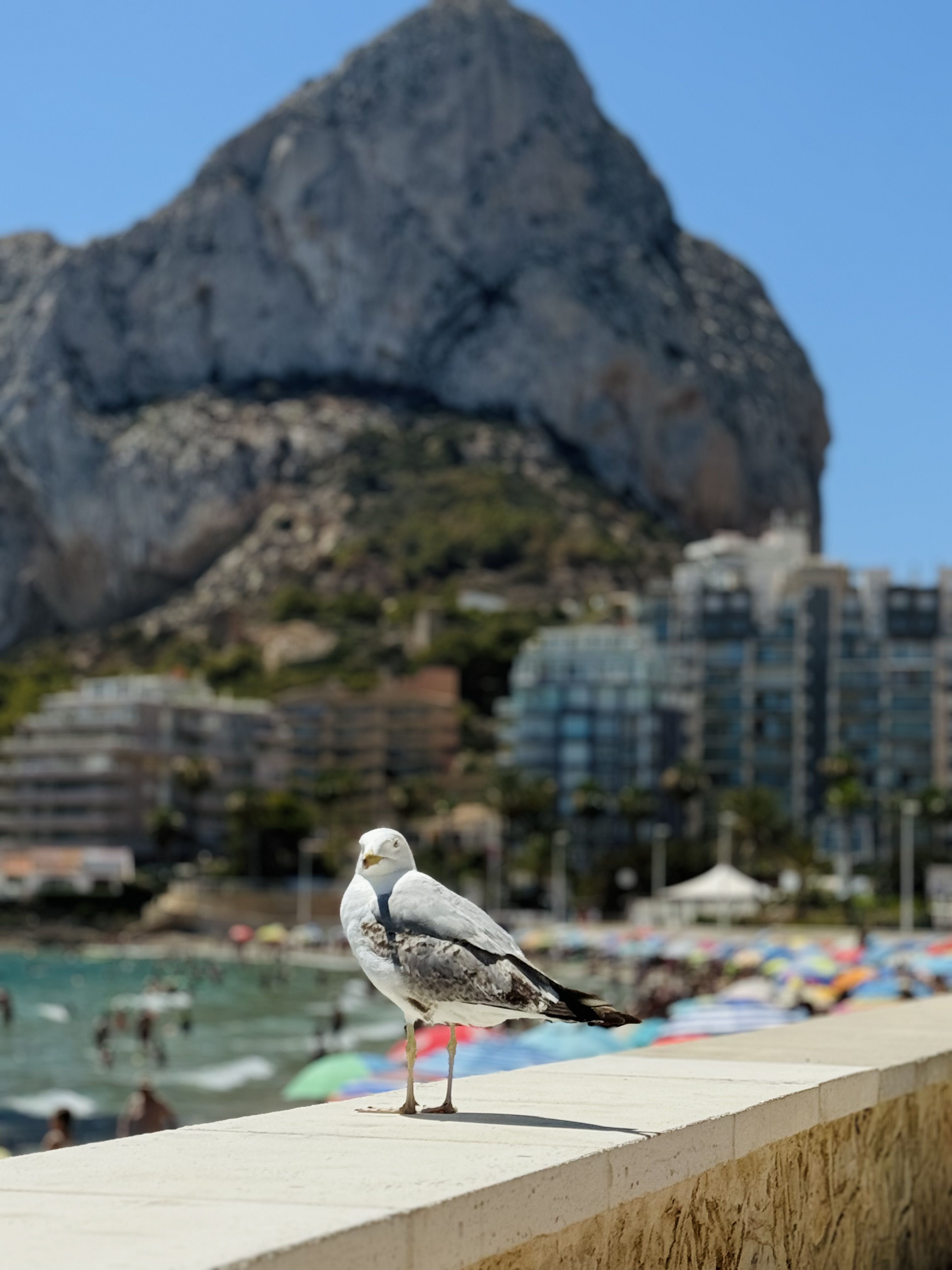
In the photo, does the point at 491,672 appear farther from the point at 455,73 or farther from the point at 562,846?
the point at 455,73

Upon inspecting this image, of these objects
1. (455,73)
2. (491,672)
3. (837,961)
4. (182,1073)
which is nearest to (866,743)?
(491,672)

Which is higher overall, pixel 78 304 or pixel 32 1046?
pixel 78 304

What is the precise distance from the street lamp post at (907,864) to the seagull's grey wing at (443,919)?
249ft

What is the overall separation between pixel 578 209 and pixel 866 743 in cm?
8515

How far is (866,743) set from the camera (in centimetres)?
11506

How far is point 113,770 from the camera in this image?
120000mm

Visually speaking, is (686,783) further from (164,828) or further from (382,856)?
(382,856)

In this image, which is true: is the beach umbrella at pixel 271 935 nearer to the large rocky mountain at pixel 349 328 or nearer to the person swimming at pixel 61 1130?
the person swimming at pixel 61 1130

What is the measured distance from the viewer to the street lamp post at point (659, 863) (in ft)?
327

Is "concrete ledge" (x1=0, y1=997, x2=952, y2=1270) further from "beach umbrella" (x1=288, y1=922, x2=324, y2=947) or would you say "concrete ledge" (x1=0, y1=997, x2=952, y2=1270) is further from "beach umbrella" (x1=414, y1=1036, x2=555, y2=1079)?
"beach umbrella" (x1=288, y1=922, x2=324, y2=947)

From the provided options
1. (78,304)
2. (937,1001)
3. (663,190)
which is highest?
(663,190)

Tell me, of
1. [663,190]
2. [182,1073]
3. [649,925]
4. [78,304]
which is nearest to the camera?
[182,1073]

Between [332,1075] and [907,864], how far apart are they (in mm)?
63549

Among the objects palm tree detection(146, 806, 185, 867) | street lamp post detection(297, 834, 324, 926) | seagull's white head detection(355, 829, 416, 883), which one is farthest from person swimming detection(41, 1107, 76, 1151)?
palm tree detection(146, 806, 185, 867)
